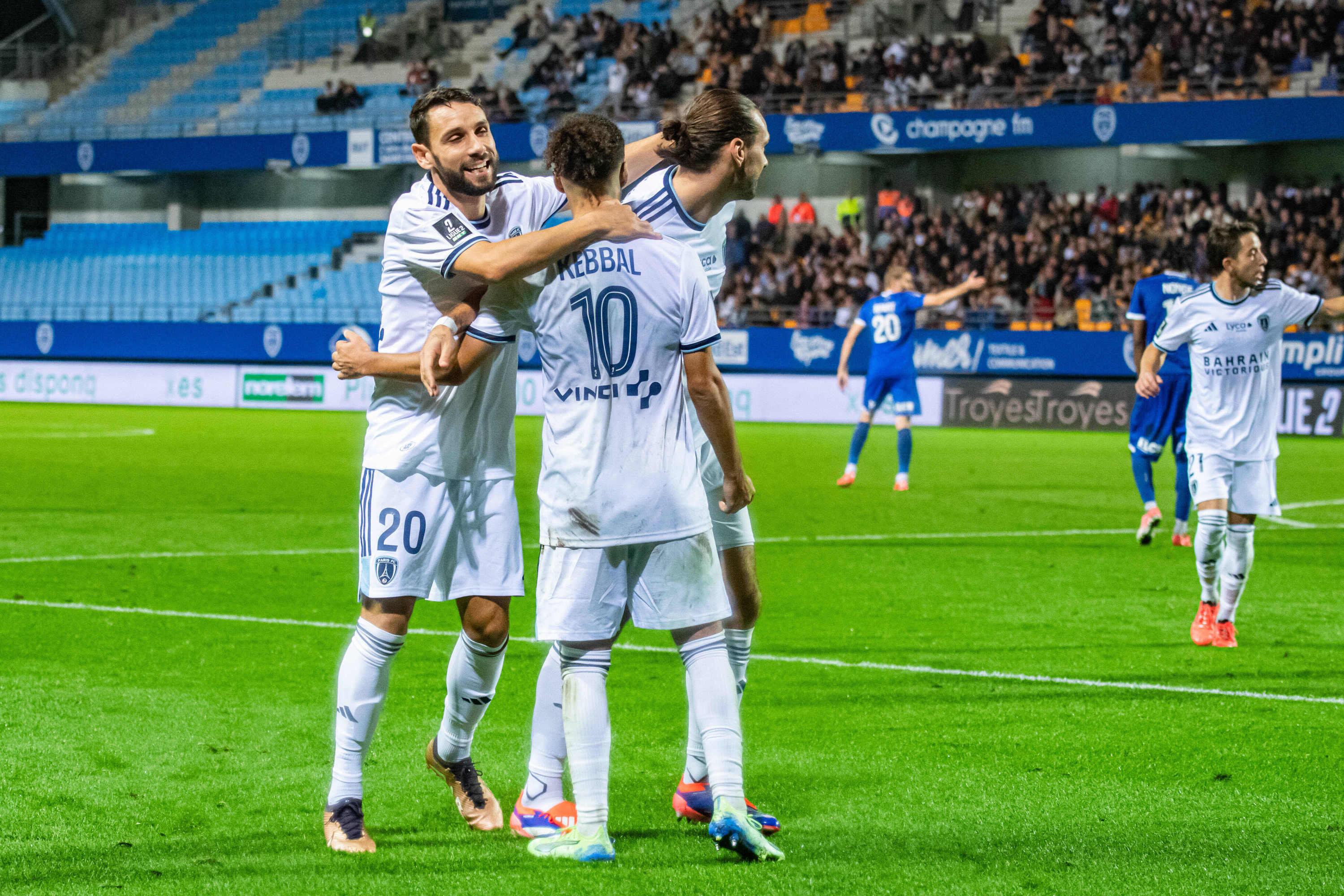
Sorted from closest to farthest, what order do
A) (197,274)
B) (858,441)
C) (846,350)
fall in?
(858,441) < (846,350) < (197,274)

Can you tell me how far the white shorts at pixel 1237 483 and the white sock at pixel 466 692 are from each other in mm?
4520

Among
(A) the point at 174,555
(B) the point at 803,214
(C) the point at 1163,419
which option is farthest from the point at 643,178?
(B) the point at 803,214

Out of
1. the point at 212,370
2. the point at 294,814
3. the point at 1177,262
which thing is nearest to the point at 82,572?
the point at 294,814

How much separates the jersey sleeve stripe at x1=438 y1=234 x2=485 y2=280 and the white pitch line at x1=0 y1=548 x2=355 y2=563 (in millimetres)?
7007

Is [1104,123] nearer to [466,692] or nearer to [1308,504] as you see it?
[1308,504]

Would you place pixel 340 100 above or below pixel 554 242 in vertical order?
above

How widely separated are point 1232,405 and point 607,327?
4.87 metres

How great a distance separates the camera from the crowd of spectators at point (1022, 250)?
2881 cm

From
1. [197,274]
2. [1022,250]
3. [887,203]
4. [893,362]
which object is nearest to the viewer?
[893,362]

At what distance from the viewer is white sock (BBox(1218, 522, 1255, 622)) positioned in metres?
7.62

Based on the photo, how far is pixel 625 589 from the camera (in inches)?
162

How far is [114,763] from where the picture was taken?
5152 millimetres

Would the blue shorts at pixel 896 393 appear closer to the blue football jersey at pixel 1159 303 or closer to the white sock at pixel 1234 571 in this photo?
the blue football jersey at pixel 1159 303

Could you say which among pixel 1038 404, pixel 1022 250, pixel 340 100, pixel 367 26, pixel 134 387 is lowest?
pixel 134 387
